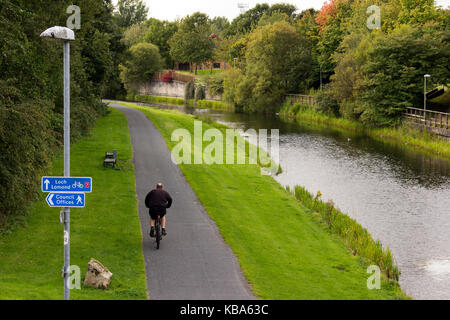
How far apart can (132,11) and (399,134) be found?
13967 centimetres

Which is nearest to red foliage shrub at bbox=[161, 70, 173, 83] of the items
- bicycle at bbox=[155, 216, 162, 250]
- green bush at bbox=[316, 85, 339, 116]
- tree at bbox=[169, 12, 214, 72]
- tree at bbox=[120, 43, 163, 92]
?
tree at bbox=[120, 43, 163, 92]

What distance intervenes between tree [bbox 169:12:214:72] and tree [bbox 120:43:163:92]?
1095 cm

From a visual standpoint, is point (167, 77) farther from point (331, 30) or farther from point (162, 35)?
point (331, 30)

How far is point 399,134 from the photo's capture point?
5572 cm

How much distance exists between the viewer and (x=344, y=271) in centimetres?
1809

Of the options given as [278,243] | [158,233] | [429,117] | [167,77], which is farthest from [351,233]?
[167,77]

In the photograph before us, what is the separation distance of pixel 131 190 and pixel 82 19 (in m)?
19.7

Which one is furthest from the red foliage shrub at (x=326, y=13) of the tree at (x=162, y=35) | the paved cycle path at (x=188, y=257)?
the paved cycle path at (x=188, y=257)

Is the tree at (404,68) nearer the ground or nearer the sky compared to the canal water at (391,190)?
nearer the sky

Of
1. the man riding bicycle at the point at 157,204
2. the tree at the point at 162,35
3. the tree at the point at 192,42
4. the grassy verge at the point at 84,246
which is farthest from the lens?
the tree at the point at 162,35

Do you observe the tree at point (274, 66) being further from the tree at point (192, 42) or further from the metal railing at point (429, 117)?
the tree at point (192, 42)

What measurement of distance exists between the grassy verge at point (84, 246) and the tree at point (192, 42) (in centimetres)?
11391

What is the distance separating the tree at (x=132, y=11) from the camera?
6959 inches
